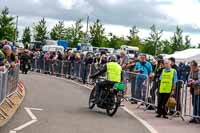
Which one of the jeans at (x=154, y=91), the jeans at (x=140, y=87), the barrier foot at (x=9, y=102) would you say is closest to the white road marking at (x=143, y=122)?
the jeans at (x=154, y=91)

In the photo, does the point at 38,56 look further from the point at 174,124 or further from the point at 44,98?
the point at 174,124

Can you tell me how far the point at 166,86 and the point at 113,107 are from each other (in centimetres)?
176

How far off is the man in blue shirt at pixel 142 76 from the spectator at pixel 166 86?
2150 millimetres

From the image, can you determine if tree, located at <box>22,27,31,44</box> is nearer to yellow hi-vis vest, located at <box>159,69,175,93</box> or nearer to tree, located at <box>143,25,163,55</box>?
tree, located at <box>143,25,163,55</box>

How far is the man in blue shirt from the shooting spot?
18812 mm

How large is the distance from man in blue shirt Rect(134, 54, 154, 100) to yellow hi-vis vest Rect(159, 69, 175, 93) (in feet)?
7.08

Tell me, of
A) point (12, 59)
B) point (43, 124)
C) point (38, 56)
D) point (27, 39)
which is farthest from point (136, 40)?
point (43, 124)

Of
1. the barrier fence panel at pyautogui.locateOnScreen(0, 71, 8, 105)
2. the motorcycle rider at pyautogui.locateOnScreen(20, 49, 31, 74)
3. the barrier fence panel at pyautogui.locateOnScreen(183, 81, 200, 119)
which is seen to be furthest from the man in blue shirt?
the motorcycle rider at pyautogui.locateOnScreen(20, 49, 31, 74)

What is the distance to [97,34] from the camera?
8244 centimetres

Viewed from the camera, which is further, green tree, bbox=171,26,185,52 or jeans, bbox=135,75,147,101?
green tree, bbox=171,26,185,52

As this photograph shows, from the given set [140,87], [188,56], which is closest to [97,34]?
[188,56]

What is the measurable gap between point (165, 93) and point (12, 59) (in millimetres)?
5906

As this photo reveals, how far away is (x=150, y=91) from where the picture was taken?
17.9 meters

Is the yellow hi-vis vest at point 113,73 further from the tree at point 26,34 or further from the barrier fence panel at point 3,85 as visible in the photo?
the tree at point 26,34
